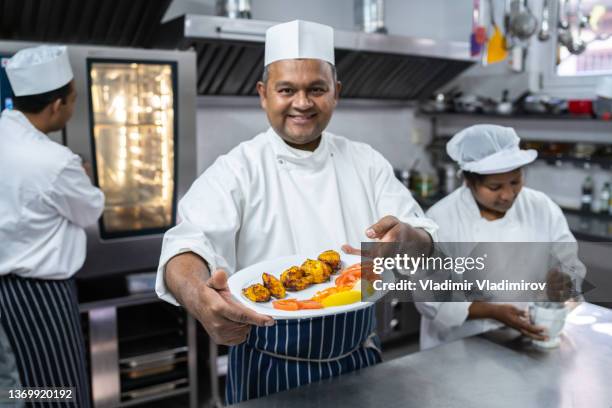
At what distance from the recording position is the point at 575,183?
12.6 feet

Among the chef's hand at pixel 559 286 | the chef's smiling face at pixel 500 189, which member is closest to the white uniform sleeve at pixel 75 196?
the chef's smiling face at pixel 500 189

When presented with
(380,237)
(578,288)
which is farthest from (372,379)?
(578,288)

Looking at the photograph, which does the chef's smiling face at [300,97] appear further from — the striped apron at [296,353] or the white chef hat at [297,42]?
the striped apron at [296,353]

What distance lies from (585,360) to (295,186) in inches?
39.6

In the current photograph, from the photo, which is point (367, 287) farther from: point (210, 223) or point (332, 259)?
point (210, 223)

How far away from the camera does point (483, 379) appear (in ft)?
4.81

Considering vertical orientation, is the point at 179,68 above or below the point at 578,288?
above

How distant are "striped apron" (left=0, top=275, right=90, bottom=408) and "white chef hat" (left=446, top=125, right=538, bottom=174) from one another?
73.5 inches

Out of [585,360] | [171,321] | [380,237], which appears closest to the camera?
[380,237]

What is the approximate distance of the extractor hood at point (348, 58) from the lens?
3018 millimetres

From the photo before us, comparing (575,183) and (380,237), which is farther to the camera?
(575,183)

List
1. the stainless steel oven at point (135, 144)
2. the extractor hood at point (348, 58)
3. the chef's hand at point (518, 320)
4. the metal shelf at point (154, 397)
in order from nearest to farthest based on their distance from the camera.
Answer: the chef's hand at point (518, 320) < the stainless steel oven at point (135, 144) < the metal shelf at point (154, 397) < the extractor hood at point (348, 58)

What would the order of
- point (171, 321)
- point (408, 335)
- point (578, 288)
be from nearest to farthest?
point (578, 288), point (171, 321), point (408, 335)

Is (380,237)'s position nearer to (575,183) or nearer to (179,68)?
(179,68)
